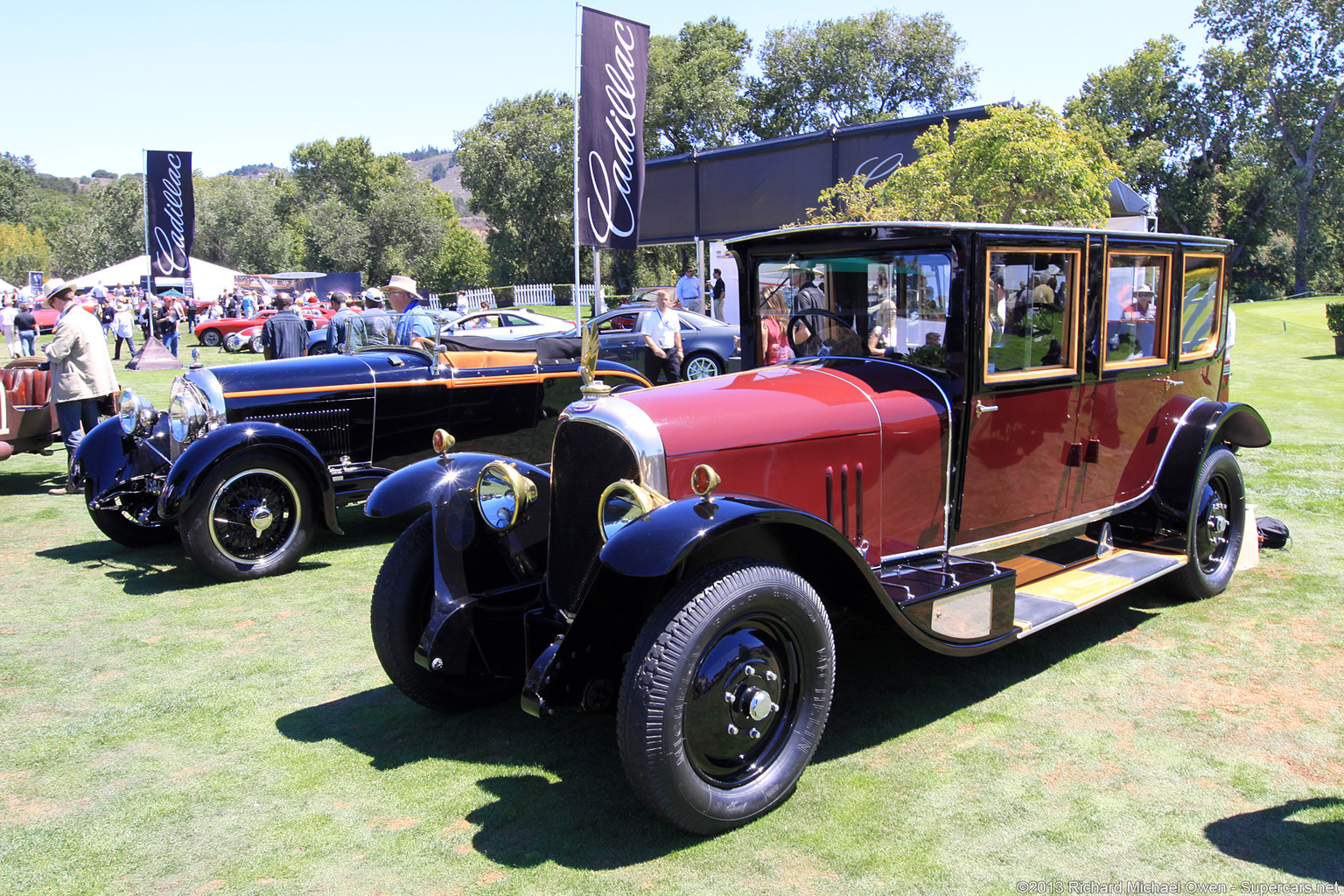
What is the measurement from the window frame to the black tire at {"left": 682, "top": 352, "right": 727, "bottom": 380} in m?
9.64

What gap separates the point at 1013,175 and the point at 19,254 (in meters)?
78.5

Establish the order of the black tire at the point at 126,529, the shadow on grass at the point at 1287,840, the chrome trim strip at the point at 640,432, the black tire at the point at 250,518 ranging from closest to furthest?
the shadow on grass at the point at 1287,840 < the chrome trim strip at the point at 640,432 < the black tire at the point at 250,518 < the black tire at the point at 126,529

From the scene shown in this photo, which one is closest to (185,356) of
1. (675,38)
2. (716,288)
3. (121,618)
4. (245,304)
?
(245,304)

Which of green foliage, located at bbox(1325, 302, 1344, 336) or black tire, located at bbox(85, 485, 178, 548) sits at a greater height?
green foliage, located at bbox(1325, 302, 1344, 336)

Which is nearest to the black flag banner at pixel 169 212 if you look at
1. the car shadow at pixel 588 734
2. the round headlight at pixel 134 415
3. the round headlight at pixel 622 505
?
the round headlight at pixel 134 415

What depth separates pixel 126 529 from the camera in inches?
246

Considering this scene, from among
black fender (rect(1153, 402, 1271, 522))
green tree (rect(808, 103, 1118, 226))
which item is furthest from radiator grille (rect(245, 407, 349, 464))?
green tree (rect(808, 103, 1118, 226))

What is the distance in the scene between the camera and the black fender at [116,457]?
596 centimetres

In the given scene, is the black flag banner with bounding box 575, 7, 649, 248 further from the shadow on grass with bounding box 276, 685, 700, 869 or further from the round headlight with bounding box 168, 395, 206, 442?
the shadow on grass with bounding box 276, 685, 700, 869

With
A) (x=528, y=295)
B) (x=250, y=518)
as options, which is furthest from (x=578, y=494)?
(x=528, y=295)

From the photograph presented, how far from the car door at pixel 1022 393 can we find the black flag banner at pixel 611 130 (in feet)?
19.1

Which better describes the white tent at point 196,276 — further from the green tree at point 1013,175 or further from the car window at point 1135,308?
the car window at point 1135,308

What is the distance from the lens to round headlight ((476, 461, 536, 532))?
3.47 metres

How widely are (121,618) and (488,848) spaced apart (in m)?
3.28
